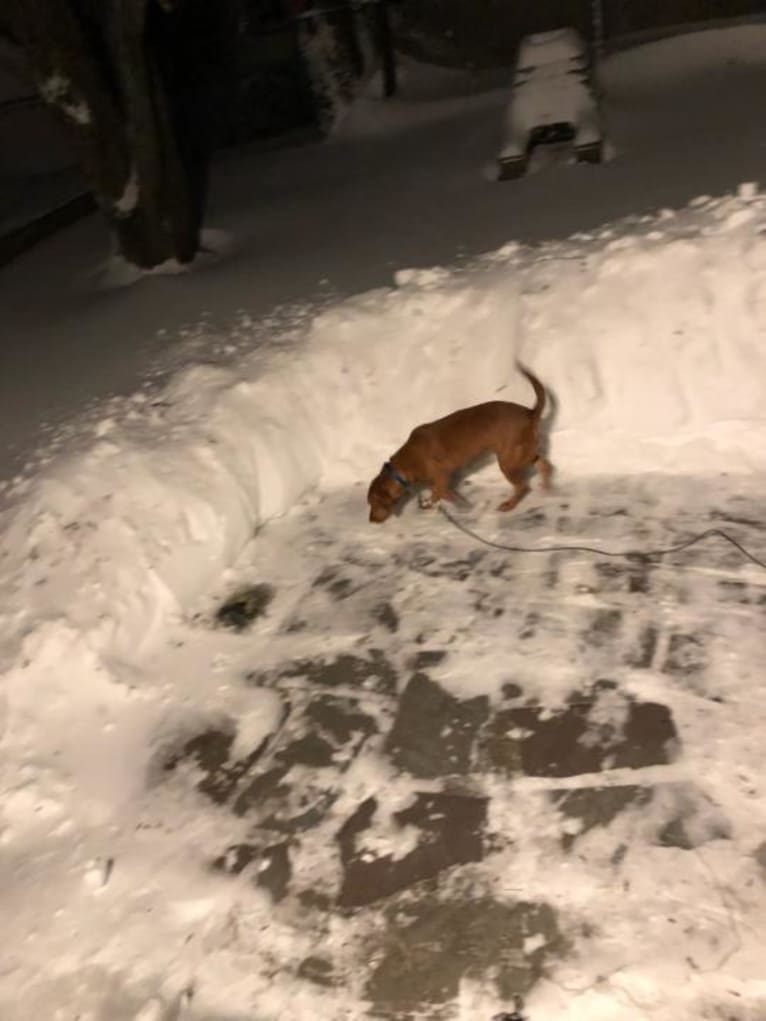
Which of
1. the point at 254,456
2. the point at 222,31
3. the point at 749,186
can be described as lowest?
the point at 254,456

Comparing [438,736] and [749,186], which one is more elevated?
[749,186]

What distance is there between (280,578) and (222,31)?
20.7 ft

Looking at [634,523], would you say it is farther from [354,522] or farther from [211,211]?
[211,211]

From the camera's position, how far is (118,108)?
4.80 meters

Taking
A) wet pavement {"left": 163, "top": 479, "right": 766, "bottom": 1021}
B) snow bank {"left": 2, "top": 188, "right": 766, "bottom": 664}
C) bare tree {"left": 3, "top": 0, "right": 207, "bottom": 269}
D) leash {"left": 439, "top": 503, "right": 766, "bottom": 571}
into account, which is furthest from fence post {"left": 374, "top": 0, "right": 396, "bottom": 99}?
leash {"left": 439, "top": 503, "right": 766, "bottom": 571}

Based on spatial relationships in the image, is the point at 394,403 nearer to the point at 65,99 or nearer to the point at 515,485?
the point at 515,485

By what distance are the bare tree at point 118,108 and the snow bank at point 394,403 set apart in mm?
1666

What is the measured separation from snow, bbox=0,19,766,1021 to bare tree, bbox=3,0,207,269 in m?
1.29

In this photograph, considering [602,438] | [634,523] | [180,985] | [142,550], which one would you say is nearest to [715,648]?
[634,523]

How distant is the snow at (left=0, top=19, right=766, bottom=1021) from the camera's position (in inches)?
81.0

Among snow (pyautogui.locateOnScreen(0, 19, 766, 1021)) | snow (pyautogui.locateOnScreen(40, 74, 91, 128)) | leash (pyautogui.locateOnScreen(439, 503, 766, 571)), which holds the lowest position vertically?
leash (pyautogui.locateOnScreen(439, 503, 766, 571))

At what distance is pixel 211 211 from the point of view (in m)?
6.09

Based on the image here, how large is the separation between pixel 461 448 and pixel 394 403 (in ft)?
2.23

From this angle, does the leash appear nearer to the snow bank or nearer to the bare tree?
the snow bank
